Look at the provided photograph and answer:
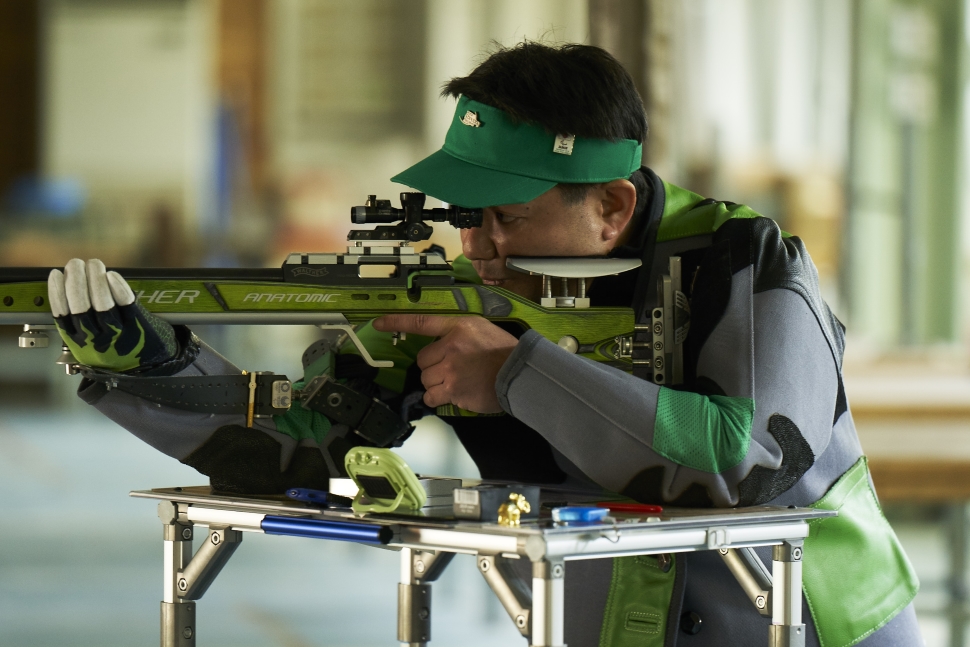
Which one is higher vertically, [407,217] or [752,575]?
[407,217]

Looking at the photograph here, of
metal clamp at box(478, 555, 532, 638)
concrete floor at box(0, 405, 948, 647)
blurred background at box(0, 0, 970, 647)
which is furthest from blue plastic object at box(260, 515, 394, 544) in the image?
concrete floor at box(0, 405, 948, 647)

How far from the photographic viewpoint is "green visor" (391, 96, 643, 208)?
162cm

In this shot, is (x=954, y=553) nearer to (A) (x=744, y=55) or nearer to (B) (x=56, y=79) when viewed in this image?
(A) (x=744, y=55)

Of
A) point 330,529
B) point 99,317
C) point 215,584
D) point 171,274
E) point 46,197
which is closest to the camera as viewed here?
point 330,529

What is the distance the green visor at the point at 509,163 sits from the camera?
5.33ft

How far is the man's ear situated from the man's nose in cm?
16

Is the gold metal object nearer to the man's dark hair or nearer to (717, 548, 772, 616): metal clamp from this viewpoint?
(717, 548, 772, 616): metal clamp

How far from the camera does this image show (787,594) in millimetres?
1443

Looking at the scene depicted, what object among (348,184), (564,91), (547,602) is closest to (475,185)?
(564,91)

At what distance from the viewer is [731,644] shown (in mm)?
1587

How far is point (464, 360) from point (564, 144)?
0.33 metres

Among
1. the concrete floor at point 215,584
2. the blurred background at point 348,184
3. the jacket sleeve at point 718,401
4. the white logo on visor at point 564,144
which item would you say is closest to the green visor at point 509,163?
the white logo on visor at point 564,144

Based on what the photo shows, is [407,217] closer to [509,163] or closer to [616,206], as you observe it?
[509,163]

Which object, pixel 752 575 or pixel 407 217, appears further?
pixel 407 217
